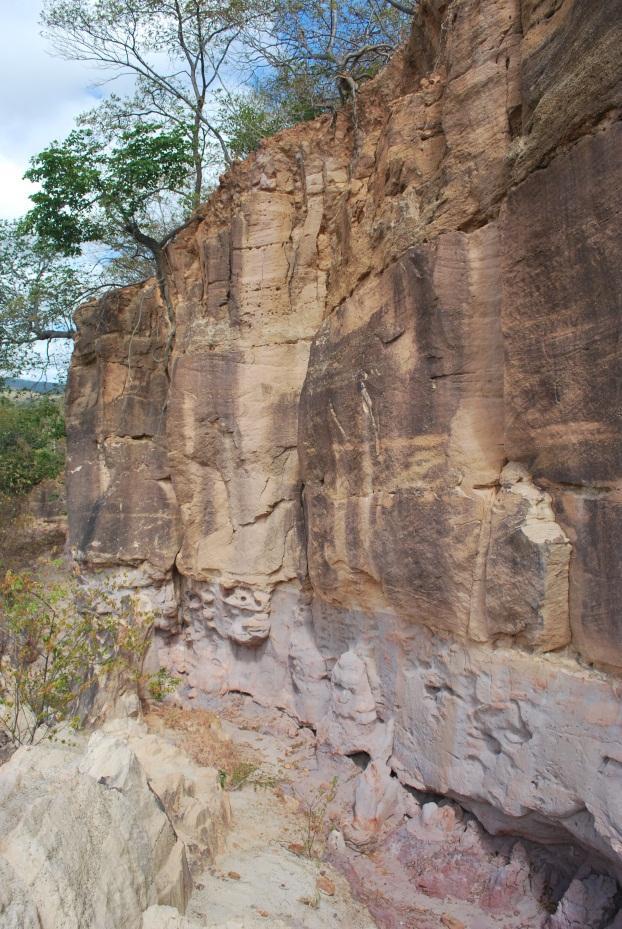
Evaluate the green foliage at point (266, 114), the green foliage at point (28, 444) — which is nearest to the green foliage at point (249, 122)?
the green foliage at point (266, 114)

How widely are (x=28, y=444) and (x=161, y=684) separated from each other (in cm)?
897

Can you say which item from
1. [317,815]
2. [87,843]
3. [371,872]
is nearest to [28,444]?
[317,815]

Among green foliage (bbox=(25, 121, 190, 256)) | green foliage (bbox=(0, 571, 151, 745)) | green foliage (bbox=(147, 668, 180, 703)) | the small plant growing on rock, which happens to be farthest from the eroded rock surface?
green foliage (bbox=(25, 121, 190, 256))

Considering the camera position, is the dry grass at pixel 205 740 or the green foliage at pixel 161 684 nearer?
the dry grass at pixel 205 740

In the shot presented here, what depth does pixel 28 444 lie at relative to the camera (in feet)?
51.9

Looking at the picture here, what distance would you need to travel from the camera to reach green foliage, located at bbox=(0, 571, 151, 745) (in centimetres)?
674

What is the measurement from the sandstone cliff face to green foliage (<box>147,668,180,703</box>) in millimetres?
413

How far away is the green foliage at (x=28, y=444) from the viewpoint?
15094 millimetres

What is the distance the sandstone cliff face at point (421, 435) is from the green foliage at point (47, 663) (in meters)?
1.21

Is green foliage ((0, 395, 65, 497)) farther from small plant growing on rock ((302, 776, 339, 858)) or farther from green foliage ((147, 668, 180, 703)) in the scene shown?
small plant growing on rock ((302, 776, 339, 858))

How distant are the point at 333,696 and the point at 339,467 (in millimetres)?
2390

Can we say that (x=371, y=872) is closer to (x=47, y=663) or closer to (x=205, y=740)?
(x=205, y=740)

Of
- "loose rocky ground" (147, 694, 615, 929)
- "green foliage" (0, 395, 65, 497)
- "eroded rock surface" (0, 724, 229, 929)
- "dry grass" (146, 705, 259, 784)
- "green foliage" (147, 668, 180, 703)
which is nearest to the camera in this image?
"eroded rock surface" (0, 724, 229, 929)

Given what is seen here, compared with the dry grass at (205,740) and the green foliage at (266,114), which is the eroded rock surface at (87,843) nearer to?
the dry grass at (205,740)
